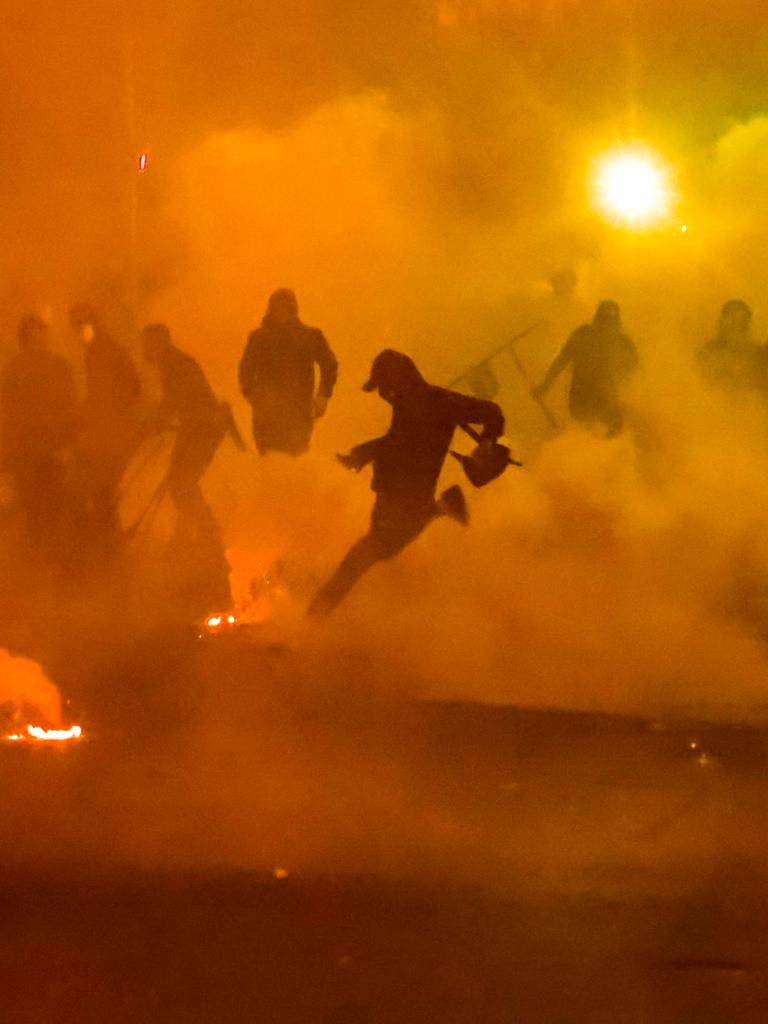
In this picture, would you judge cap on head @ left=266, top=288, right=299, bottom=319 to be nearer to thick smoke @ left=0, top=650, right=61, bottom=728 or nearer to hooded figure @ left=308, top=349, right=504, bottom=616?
hooded figure @ left=308, top=349, right=504, bottom=616

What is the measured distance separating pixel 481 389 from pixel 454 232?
118cm

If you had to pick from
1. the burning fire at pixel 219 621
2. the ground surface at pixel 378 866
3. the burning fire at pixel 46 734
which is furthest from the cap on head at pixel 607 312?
the burning fire at pixel 46 734

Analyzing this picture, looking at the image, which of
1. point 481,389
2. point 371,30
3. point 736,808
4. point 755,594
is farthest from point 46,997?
point 371,30

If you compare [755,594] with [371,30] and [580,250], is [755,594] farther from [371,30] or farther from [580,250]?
[371,30]

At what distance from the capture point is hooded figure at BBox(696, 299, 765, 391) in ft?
34.2

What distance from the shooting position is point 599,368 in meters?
10.5

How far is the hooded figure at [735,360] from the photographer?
34.2 ft

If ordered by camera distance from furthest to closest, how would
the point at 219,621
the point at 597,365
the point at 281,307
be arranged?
the point at 597,365
the point at 281,307
the point at 219,621

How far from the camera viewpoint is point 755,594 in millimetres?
9359

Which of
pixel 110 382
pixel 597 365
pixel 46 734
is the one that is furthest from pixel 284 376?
pixel 46 734

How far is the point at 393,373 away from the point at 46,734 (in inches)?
157

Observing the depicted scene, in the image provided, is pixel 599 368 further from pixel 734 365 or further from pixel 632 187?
pixel 632 187

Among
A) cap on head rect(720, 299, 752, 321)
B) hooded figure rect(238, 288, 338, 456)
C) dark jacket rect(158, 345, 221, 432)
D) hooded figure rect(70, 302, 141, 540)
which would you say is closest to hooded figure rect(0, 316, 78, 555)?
hooded figure rect(70, 302, 141, 540)

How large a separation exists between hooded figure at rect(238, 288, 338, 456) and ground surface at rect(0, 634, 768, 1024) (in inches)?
123
